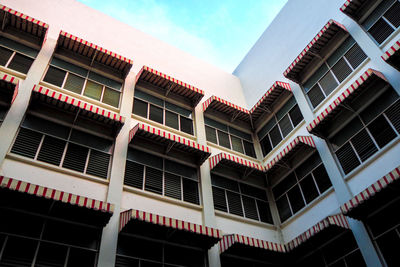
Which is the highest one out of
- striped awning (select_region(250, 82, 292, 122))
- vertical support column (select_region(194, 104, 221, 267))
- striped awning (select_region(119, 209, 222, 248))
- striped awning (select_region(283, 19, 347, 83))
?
striped awning (select_region(283, 19, 347, 83))

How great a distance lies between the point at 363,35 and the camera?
1335 cm

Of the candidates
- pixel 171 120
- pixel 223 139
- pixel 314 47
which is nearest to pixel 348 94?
pixel 314 47

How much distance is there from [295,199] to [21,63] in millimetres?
11568

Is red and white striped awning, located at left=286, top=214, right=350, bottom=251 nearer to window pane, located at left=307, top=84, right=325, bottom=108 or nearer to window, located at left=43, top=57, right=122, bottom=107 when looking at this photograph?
window pane, located at left=307, top=84, right=325, bottom=108

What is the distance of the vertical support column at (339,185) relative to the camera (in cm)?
1049

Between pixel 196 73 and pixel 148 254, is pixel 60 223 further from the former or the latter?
pixel 196 73

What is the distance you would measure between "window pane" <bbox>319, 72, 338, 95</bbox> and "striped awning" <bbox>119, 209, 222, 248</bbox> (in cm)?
748

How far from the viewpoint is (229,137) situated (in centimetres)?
1683

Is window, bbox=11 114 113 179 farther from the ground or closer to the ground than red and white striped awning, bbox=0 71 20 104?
closer to the ground

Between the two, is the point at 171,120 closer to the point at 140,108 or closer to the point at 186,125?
the point at 186,125

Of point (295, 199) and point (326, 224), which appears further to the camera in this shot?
point (295, 199)

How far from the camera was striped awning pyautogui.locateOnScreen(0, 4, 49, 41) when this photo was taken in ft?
41.6

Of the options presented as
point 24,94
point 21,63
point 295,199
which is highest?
point 21,63

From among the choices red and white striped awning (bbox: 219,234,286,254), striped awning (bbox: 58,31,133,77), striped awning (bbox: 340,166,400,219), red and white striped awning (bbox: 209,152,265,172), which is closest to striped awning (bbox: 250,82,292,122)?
red and white striped awning (bbox: 209,152,265,172)
